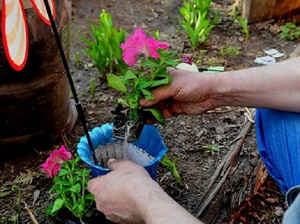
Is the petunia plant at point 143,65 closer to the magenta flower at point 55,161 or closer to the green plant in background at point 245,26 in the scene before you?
the magenta flower at point 55,161

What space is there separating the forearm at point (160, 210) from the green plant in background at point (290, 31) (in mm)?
1944

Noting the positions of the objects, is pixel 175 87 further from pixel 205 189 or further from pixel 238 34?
pixel 238 34

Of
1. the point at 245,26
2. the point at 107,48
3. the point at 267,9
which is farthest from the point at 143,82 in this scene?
the point at 267,9

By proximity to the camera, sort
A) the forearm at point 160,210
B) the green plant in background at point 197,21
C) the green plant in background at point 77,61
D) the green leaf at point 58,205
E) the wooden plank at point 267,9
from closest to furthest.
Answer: the forearm at point 160,210 < the green leaf at point 58,205 < the green plant in background at point 77,61 < the green plant in background at point 197,21 < the wooden plank at point 267,9

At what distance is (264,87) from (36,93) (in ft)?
2.58

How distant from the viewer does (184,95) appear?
1.47m

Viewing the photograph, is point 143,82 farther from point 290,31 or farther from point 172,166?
point 290,31

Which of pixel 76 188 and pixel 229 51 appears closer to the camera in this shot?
→ pixel 76 188

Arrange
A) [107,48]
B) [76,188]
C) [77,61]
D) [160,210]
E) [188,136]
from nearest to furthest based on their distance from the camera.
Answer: [160,210]
[76,188]
[188,136]
[107,48]
[77,61]

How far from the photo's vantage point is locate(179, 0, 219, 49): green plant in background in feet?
8.79

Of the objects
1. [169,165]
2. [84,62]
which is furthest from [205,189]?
[84,62]

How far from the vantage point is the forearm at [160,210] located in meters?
1.17

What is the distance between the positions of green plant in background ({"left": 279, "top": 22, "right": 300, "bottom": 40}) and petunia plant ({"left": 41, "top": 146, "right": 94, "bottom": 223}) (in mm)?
1829

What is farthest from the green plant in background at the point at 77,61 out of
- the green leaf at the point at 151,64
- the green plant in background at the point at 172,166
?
the green leaf at the point at 151,64
